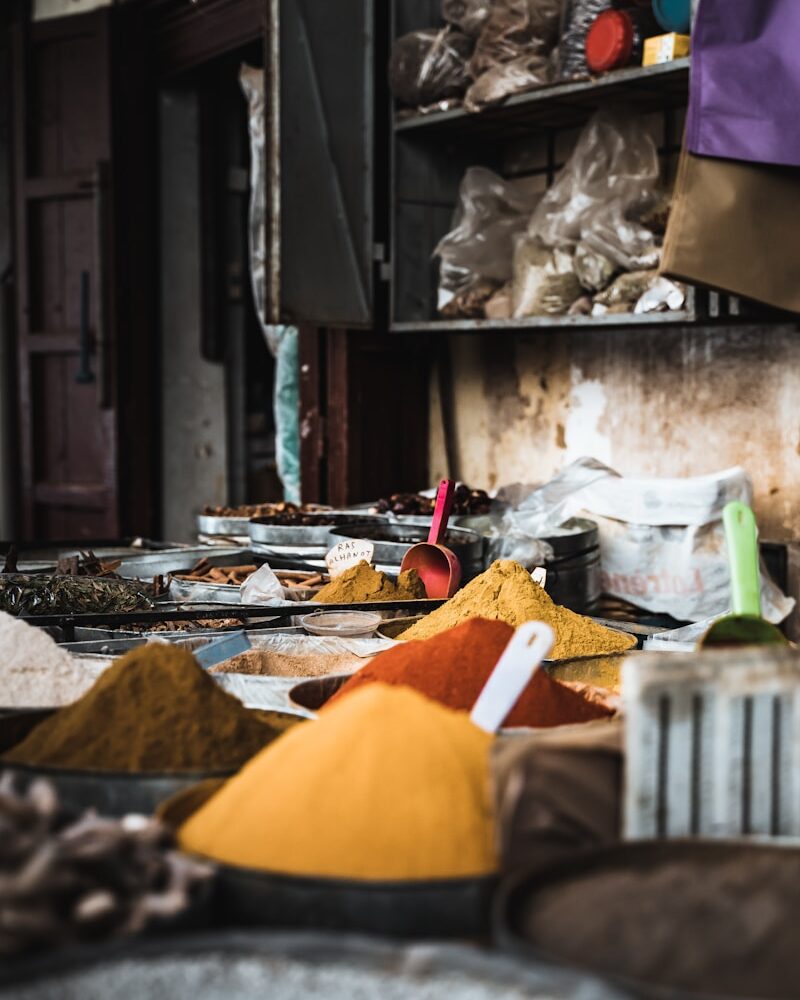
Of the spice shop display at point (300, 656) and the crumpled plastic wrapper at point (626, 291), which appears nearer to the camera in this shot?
the spice shop display at point (300, 656)

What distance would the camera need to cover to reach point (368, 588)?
1650mm

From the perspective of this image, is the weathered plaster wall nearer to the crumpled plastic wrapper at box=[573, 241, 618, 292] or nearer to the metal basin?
the crumpled plastic wrapper at box=[573, 241, 618, 292]

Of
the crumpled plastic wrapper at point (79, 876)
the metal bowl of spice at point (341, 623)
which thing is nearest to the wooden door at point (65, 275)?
the metal bowl of spice at point (341, 623)

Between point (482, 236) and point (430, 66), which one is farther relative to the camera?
point (482, 236)

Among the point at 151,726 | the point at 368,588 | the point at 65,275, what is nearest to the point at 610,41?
the point at 368,588

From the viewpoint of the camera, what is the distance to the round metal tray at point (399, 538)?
1905 millimetres

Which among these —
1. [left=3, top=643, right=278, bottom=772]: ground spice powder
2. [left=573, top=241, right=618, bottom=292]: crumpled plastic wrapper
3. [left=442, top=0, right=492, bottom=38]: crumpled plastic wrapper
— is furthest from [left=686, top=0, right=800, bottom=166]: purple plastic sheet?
[left=3, top=643, right=278, bottom=772]: ground spice powder

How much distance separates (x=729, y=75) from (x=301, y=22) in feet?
4.30

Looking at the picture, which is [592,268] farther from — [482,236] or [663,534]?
[663,534]

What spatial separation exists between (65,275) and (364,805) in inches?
154

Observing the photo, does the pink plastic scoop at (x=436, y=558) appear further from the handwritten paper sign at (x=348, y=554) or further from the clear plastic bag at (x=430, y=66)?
the clear plastic bag at (x=430, y=66)

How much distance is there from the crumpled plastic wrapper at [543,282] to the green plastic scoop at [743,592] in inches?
81.8

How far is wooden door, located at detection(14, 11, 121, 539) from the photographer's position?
414cm

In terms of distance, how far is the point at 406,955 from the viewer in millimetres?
575
